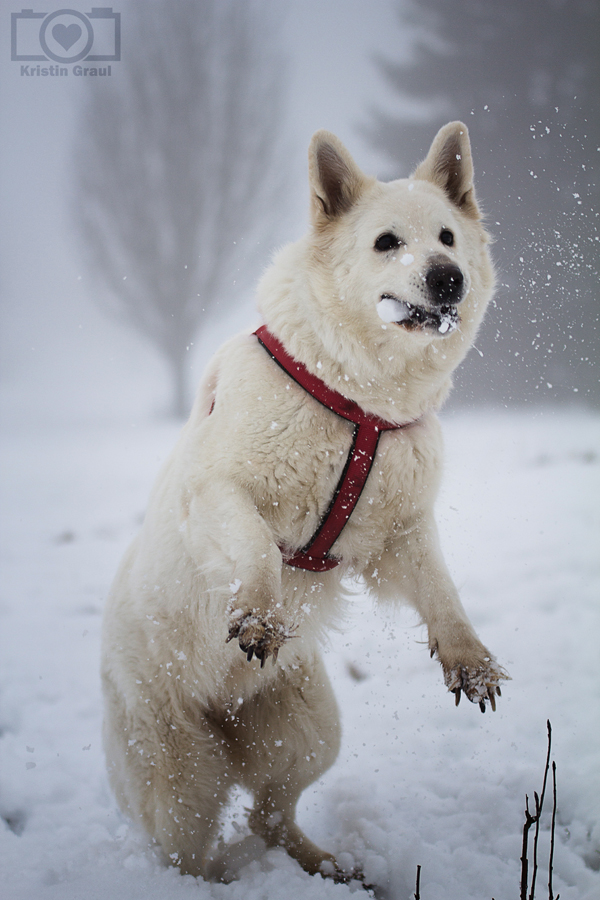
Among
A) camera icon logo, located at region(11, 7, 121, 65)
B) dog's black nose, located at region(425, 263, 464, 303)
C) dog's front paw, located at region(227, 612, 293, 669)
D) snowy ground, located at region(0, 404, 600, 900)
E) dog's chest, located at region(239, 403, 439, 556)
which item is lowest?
snowy ground, located at region(0, 404, 600, 900)

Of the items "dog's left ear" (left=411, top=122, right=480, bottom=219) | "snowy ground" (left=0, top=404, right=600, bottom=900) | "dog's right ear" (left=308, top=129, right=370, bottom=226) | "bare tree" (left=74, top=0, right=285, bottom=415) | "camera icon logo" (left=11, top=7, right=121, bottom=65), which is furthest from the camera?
"bare tree" (left=74, top=0, right=285, bottom=415)

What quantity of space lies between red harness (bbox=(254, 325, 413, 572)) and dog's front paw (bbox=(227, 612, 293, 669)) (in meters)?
0.48

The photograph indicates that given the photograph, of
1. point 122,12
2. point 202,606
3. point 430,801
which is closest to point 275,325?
point 202,606

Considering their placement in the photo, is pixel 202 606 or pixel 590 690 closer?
pixel 202 606

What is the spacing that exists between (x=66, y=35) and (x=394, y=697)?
358 centimetres

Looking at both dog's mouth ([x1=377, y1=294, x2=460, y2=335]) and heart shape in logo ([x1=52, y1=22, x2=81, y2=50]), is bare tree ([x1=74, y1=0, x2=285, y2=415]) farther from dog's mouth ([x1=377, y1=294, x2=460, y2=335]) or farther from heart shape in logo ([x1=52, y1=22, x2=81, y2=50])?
dog's mouth ([x1=377, y1=294, x2=460, y2=335])

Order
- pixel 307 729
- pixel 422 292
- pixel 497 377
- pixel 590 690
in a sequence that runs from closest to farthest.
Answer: pixel 422 292
pixel 307 729
pixel 590 690
pixel 497 377

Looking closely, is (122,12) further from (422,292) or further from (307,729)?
(307,729)

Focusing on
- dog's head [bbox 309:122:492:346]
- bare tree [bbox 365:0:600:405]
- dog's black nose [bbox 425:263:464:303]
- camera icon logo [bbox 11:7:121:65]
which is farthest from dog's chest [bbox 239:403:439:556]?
camera icon logo [bbox 11:7:121:65]

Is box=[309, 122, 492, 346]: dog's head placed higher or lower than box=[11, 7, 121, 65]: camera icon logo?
lower

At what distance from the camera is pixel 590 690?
2486mm

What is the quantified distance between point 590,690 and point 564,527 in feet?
2.69

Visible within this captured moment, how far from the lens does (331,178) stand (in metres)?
1.87

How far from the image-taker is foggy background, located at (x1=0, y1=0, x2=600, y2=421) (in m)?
2.60
